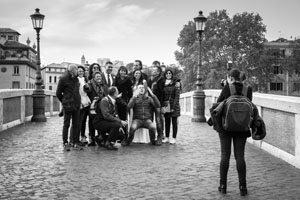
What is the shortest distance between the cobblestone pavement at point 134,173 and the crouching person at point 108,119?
0.35 metres

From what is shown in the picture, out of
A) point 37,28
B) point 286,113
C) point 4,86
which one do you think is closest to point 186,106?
point 37,28

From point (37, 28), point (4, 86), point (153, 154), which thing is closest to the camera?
point (153, 154)

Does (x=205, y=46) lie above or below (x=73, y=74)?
above

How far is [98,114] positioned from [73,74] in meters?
1.02

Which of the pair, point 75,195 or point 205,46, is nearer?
point 75,195

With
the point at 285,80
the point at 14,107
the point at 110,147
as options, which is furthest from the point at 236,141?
the point at 285,80

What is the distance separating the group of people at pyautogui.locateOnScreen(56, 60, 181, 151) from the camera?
31.0 ft

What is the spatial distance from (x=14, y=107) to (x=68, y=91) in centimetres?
571

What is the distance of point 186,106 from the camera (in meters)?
22.7

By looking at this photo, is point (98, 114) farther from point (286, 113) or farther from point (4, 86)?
point (4, 86)

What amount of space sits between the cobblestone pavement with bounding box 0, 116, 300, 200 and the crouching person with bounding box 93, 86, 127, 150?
35 cm

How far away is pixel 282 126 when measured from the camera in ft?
27.7

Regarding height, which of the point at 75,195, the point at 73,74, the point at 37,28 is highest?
the point at 37,28

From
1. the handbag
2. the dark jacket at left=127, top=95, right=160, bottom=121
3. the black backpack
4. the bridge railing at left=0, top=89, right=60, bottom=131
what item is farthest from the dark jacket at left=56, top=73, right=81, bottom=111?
the black backpack
